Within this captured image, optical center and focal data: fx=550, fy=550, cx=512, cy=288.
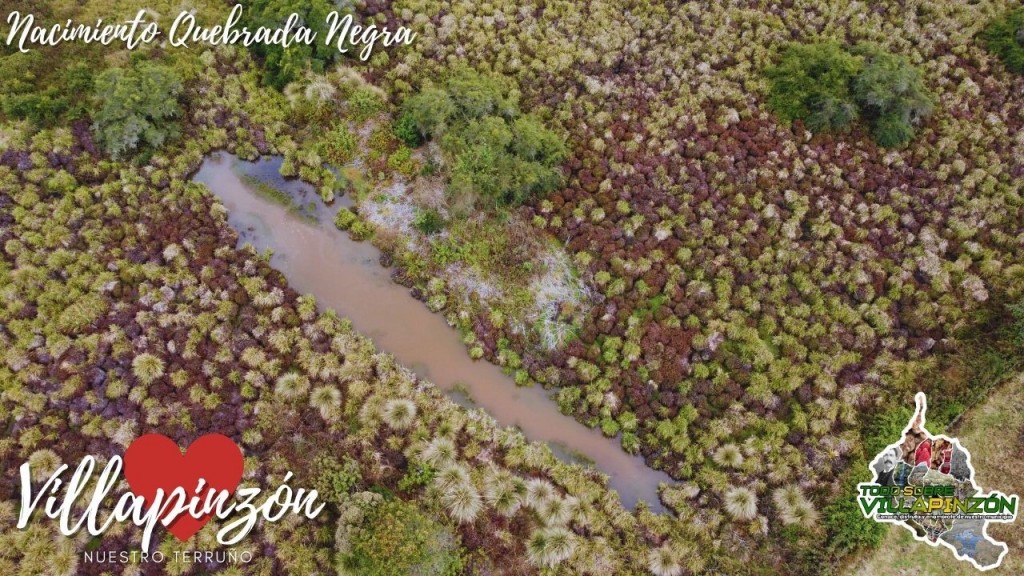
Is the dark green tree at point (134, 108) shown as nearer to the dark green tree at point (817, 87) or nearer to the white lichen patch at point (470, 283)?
the white lichen patch at point (470, 283)

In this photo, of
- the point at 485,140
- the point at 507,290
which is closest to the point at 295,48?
the point at 485,140

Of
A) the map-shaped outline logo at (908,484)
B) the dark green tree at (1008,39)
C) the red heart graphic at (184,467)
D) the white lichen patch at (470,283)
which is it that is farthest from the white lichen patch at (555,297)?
the dark green tree at (1008,39)

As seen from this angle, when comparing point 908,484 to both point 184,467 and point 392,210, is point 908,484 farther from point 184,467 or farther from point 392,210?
point 184,467

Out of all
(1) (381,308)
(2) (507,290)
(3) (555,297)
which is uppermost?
(3) (555,297)

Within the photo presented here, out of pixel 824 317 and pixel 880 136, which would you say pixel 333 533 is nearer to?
pixel 824 317

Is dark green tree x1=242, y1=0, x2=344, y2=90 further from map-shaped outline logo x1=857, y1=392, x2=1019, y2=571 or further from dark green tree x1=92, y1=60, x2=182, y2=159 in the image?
map-shaped outline logo x1=857, y1=392, x2=1019, y2=571

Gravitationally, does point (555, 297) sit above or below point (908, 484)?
below

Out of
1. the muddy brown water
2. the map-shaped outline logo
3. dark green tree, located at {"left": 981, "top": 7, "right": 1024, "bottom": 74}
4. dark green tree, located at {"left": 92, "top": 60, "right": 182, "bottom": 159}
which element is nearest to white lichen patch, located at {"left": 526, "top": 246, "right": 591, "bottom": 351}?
the muddy brown water

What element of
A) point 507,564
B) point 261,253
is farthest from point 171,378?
point 507,564
